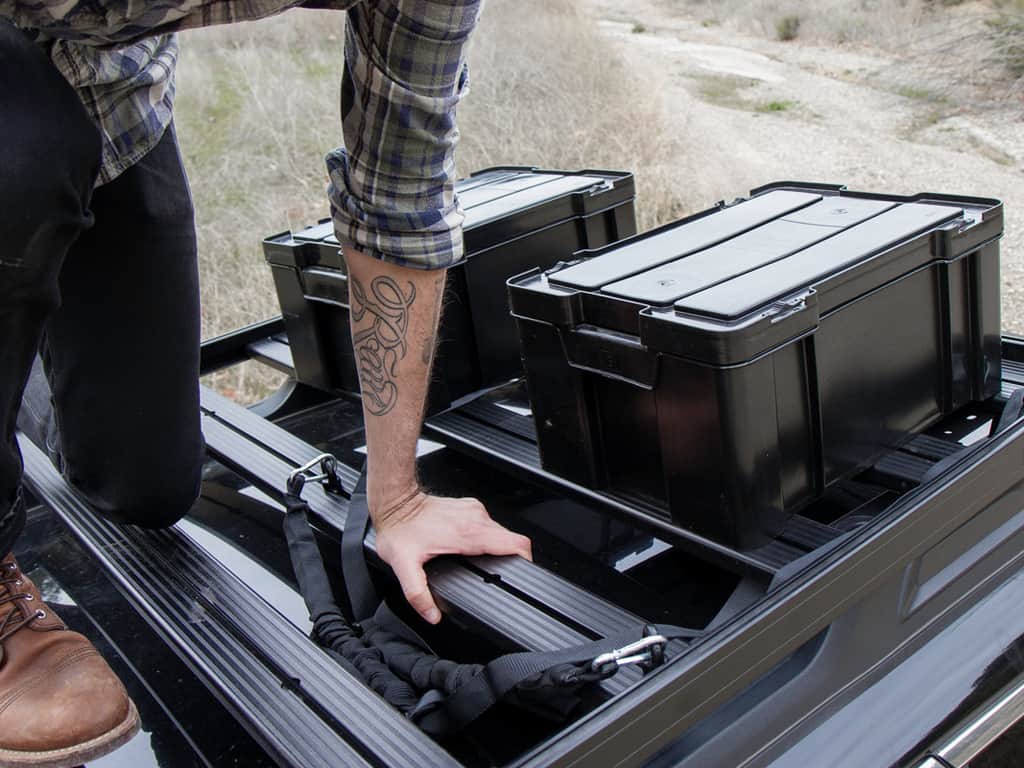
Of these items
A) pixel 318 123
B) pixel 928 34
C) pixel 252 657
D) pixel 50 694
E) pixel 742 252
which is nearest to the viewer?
pixel 252 657

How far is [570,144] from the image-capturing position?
804 cm

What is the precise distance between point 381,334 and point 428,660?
0.60 m

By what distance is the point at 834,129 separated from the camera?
8641 mm

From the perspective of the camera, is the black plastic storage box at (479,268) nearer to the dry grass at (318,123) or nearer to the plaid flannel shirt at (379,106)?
the plaid flannel shirt at (379,106)

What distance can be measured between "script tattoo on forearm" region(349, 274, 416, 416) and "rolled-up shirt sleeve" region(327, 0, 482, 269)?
2.7 inches

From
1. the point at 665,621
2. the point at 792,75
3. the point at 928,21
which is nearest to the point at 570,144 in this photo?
the point at 792,75

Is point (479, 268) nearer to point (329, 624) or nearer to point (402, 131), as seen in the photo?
point (402, 131)

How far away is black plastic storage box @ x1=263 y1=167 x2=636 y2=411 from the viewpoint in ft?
7.12

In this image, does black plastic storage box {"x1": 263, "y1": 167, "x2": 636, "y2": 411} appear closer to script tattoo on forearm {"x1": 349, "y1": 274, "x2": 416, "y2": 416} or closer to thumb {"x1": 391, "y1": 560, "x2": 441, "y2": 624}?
script tattoo on forearm {"x1": 349, "y1": 274, "x2": 416, "y2": 416}

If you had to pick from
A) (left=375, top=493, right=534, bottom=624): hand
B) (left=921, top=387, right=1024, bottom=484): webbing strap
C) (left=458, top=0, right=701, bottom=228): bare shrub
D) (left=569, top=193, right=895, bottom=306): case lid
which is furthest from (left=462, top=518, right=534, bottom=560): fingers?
(left=458, top=0, right=701, bottom=228): bare shrub

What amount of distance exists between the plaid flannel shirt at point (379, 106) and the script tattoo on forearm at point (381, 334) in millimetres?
72

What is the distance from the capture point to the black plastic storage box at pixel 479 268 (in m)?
2.17

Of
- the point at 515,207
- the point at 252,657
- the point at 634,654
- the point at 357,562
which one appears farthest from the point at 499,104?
the point at 634,654

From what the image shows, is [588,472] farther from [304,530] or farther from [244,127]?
[244,127]
